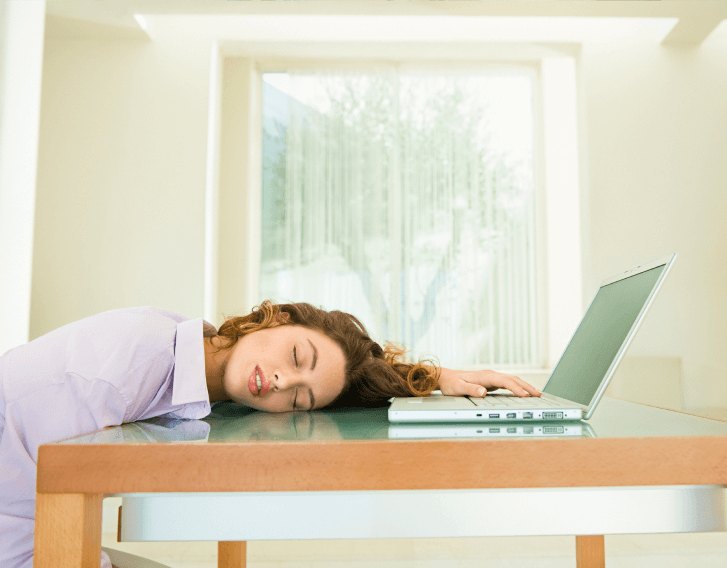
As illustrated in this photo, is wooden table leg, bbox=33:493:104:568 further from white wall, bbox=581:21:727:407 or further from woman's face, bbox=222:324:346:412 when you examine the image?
white wall, bbox=581:21:727:407

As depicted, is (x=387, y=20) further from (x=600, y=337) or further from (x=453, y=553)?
(x=600, y=337)

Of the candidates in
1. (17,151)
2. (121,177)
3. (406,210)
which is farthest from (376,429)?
(406,210)

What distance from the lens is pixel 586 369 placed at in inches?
35.7

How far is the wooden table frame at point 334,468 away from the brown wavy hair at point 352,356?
2.14 feet

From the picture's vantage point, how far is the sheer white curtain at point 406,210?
4.55 meters

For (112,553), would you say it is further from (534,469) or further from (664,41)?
(664,41)

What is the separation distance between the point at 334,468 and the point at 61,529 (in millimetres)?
239

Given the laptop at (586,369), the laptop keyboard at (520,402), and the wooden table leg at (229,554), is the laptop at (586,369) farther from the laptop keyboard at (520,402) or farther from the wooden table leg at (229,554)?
the wooden table leg at (229,554)

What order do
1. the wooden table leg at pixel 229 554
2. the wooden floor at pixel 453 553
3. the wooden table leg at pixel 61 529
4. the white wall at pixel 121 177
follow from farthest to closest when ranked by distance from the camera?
the white wall at pixel 121 177 < the wooden floor at pixel 453 553 < the wooden table leg at pixel 229 554 < the wooden table leg at pixel 61 529

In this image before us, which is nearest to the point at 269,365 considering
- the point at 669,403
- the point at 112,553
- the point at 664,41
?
the point at 112,553

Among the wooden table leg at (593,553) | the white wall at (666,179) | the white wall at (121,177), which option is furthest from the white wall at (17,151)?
the white wall at (666,179)

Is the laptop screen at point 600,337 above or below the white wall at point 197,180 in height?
below

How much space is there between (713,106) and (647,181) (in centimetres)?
72

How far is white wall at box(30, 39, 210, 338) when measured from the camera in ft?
13.1
